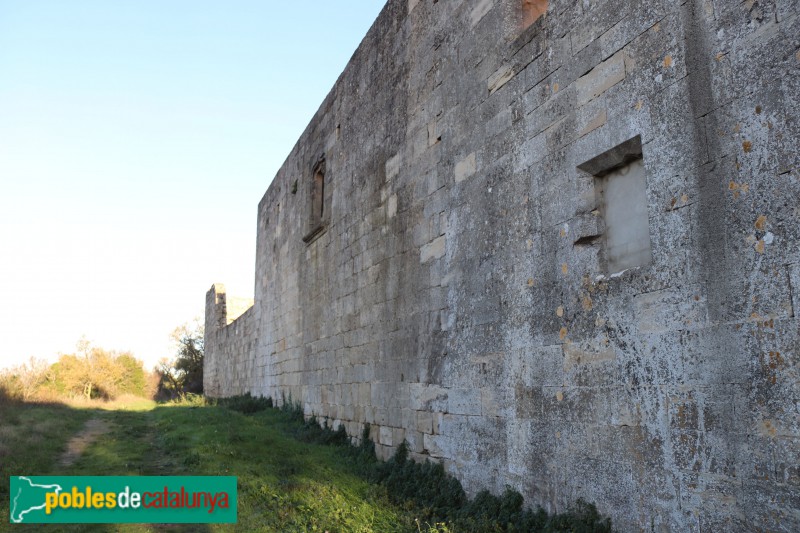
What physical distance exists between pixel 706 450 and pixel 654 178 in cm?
150

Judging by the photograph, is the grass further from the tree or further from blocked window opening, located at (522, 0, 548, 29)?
the tree

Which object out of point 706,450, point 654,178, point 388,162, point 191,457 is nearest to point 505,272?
point 654,178

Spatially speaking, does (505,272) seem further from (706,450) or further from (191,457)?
(191,457)

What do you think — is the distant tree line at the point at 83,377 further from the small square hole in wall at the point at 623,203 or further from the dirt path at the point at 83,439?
the small square hole in wall at the point at 623,203

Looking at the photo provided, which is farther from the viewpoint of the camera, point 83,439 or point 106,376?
point 106,376

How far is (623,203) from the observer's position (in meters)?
3.96

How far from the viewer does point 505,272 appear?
16.1ft

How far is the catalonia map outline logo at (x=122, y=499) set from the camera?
5090 millimetres

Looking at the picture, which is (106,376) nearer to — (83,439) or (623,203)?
(83,439)

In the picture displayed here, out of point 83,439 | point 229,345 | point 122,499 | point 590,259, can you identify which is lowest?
point 122,499

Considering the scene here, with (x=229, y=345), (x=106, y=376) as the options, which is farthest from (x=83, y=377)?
(x=229, y=345)

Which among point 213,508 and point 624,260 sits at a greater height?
point 624,260

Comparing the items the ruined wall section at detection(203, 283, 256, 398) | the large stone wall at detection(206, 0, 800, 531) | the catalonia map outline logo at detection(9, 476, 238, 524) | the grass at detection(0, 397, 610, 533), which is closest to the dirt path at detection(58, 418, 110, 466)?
the grass at detection(0, 397, 610, 533)

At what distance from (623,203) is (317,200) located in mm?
7205
